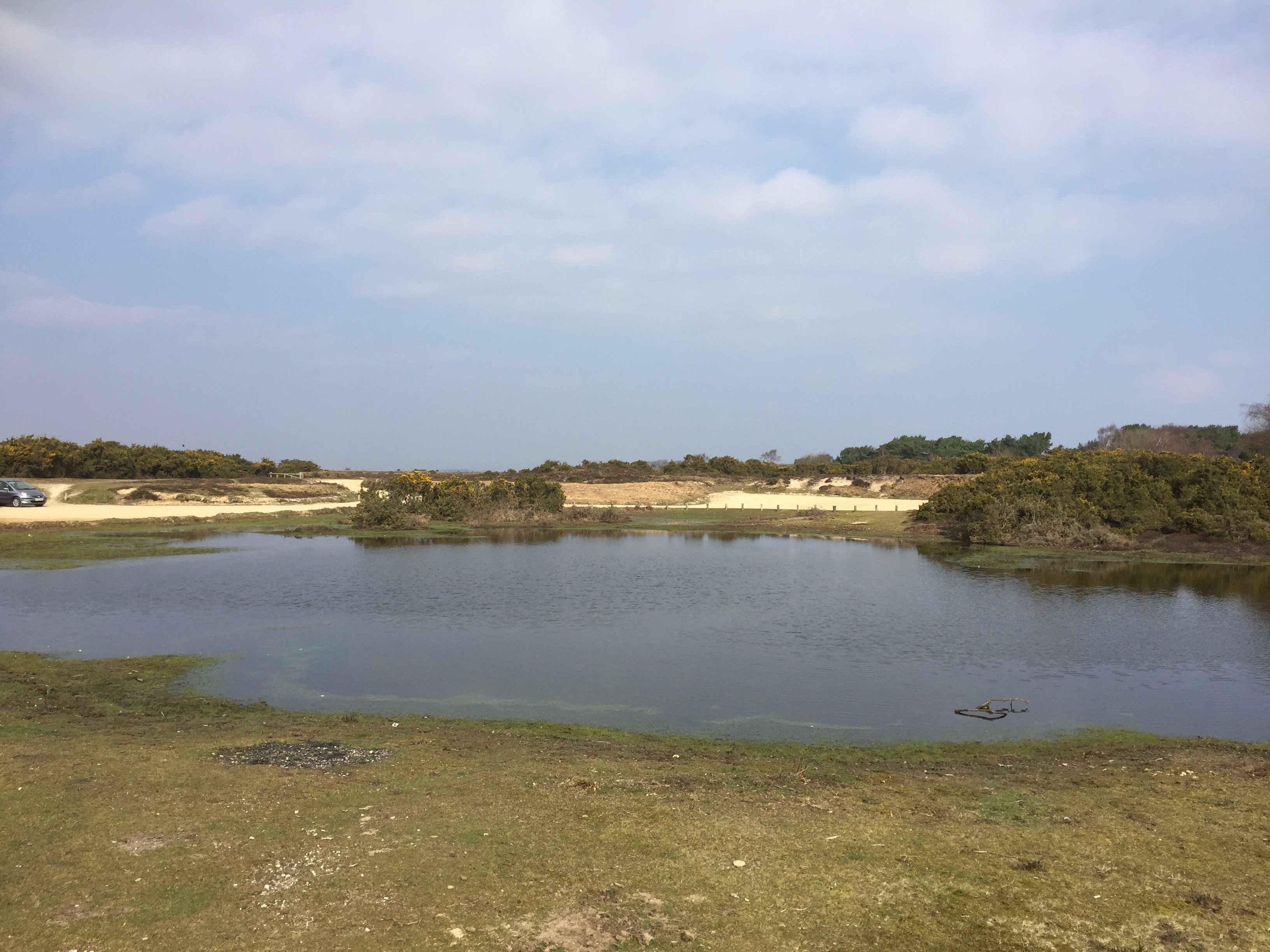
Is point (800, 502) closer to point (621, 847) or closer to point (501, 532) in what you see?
point (501, 532)

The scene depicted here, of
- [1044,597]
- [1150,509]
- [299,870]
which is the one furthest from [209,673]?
[1150,509]

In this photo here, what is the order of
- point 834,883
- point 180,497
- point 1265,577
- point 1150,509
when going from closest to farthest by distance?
1. point 834,883
2. point 1265,577
3. point 1150,509
4. point 180,497

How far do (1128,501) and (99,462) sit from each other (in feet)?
211

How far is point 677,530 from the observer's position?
1716 inches

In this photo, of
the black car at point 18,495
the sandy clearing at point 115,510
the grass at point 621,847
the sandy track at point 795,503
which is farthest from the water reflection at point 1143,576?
the black car at point 18,495

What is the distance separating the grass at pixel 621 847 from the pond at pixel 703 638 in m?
2.39

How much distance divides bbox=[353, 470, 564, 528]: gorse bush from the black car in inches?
664

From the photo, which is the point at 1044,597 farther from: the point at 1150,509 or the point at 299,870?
the point at 299,870

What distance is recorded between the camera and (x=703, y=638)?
17969 mm

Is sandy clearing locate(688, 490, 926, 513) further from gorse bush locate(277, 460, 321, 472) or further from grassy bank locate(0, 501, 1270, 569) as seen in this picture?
gorse bush locate(277, 460, 321, 472)

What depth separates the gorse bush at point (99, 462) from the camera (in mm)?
58094

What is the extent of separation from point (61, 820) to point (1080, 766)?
10.6 meters

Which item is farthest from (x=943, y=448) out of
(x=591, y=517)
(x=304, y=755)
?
(x=304, y=755)

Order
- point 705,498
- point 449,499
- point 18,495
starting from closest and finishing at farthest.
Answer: point 18,495 → point 449,499 → point 705,498
